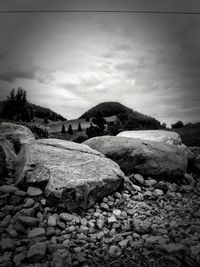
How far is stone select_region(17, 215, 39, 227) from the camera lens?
120 inches

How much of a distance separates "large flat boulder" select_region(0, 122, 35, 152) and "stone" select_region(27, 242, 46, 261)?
4.18 m

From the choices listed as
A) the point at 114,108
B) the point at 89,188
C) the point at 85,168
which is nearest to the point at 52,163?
the point at 85,168

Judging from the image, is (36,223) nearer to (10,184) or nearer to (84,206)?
(84,206)

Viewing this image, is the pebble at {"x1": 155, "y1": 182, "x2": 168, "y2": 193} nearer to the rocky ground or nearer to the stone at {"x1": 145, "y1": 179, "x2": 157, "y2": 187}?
the stone at {"x1": 145, "y1": 179, "x2": 157, "y2": 187}

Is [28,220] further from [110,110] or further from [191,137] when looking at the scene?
[110,110]

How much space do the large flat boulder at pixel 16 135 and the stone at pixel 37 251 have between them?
418 centimetres

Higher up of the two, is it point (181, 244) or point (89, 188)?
point (89, 188)

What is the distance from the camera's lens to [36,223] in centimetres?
311

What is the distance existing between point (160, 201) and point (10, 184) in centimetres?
311

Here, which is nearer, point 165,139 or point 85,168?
point 85,168

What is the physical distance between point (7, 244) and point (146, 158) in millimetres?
3636

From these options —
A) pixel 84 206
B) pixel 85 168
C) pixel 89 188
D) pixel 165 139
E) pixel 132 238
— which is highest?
pixel 165 139

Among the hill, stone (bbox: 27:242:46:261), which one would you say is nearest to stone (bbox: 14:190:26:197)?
stone (bbox: 27:242:46:261)

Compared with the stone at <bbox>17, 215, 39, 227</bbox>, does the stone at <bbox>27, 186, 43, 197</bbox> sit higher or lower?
higher
